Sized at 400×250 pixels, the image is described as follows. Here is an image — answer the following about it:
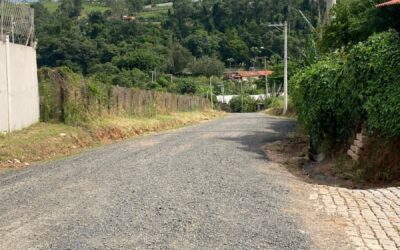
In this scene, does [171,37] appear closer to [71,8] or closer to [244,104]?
[244,104]

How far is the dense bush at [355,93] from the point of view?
10388 mm

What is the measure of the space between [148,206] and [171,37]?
3900 inches

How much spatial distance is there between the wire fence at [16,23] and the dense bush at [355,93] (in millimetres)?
9424

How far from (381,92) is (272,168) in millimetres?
2887

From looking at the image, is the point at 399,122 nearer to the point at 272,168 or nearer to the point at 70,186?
the point at 272,168

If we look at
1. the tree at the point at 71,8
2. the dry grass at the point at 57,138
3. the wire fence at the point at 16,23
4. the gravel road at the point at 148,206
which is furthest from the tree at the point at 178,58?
the gravel road at the point at 148,206

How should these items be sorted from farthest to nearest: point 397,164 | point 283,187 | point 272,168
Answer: point 272,168, point 397,164, point 283,187

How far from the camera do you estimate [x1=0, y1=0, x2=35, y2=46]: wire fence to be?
17.1 m

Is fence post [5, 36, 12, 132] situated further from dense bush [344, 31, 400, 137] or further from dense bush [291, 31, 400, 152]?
dense bush [344, 31, 400, 137]

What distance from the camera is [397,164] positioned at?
404 inches

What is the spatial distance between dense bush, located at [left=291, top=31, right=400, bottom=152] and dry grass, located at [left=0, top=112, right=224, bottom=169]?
291 inches

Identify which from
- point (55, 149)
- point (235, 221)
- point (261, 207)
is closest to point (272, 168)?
point (261, 207)

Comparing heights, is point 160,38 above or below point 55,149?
above

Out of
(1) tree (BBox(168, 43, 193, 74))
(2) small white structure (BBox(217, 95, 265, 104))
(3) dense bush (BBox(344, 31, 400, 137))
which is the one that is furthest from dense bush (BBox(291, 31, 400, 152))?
(1) tree (BBox(168, 43, 193, 74))
